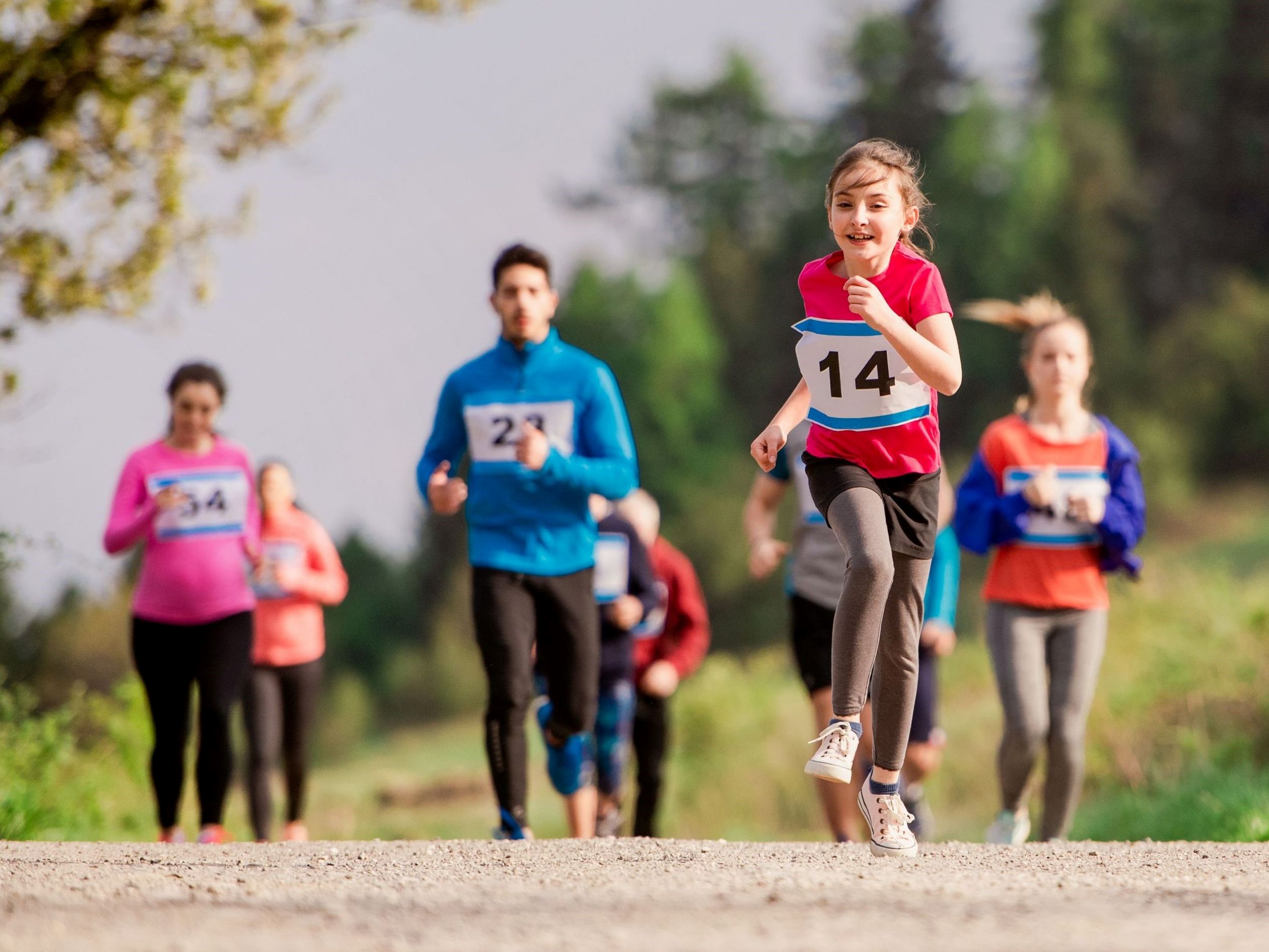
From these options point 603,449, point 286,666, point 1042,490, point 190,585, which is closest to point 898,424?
point 603,449

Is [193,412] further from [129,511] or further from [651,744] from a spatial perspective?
[651,744]

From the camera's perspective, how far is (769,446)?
4.44 m

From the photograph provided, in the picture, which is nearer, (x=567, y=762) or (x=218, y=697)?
(x=567, y=762)

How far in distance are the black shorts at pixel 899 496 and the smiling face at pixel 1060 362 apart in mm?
2292

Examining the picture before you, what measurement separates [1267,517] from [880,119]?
722 inches

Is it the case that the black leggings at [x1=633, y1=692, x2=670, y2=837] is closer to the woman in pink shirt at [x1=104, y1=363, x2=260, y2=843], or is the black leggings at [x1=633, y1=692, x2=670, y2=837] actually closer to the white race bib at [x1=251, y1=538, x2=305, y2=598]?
the white race bib at [x1=251, y1=538, x2=305, y2=598]

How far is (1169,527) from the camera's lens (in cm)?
3856

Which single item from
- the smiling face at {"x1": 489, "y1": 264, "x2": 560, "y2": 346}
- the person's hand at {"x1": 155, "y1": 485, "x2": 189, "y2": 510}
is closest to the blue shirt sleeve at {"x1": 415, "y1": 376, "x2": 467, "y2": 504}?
the smiling face at {"x1": 489, "y1": 264, "x2": 560, "y2": 346}

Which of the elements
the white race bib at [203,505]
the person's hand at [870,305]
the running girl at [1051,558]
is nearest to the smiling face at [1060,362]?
the running girl at [1051,558]

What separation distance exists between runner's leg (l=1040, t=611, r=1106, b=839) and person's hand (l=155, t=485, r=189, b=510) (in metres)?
3.85

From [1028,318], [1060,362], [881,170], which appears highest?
[881,170]

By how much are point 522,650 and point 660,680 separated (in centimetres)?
255

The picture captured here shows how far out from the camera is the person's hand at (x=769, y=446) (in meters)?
4.42

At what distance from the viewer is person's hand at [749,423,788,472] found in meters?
4.42
